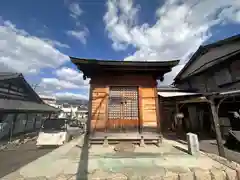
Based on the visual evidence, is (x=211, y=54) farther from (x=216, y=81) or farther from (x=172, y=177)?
(x=172, y=177)

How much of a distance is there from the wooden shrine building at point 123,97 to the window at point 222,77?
705 cm

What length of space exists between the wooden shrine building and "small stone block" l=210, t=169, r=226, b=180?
3.08m

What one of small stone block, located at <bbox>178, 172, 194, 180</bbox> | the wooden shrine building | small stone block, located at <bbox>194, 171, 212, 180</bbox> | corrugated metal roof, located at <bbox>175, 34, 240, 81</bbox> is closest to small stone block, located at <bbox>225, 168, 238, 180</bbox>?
A: small stone block, located at <bbox>194, 171, 212, 180</bbox>

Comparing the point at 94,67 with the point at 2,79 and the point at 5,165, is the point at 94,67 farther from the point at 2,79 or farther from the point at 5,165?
the point at 2,79

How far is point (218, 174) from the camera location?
3.54 metres

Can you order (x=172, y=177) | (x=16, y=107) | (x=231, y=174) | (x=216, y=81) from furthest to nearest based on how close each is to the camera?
(x=216, y=81), (x=16, y=107), (x=231, y=174), (x=172, y=177)

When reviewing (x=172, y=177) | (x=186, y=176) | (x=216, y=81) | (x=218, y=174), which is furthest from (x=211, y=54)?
(x=172, y=177)

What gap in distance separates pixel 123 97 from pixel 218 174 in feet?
15.4

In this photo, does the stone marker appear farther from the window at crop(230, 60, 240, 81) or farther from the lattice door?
the window at crop(230, 60, 240, 81)

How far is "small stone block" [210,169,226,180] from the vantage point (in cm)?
350

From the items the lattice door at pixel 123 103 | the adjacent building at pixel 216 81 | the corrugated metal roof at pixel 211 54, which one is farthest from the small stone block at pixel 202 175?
the corrugated metal roof at pixel 211 54

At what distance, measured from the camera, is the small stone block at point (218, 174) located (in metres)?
3.50

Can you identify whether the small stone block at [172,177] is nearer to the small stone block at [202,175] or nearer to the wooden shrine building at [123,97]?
the small stone block at [202,175]

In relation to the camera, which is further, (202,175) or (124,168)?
(124,168)
